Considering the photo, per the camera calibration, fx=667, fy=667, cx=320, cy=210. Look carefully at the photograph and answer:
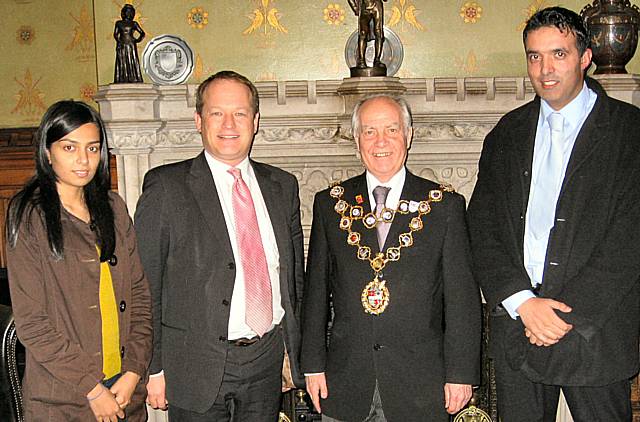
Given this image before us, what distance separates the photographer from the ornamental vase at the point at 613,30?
2.68 metres

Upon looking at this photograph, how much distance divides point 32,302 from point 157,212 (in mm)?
423

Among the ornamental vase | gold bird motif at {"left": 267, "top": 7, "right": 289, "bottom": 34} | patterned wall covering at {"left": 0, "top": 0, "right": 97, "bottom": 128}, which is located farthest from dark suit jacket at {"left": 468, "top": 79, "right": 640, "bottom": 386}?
patterned wall covering at {"left": 0, "top": 0, "right": 97, "bottom": 128}

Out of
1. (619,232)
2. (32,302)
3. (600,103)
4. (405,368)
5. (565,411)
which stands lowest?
(565,411)

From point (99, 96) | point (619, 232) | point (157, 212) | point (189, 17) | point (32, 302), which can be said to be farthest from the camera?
point (189, 17)

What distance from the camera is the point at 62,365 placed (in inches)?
66.1

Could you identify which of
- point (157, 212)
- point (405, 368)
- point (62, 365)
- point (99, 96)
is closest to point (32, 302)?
point (62, 365)


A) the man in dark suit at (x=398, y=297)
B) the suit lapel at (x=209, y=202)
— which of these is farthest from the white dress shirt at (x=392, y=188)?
the suit lapel at (x=209, y=202)

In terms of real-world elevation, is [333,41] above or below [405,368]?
above

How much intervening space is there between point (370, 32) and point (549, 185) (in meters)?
1.21

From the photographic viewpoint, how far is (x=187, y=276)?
75.8 inches

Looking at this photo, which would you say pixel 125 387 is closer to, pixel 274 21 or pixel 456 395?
pixel 456 395

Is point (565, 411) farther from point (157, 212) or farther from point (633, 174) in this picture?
point (157, 212)

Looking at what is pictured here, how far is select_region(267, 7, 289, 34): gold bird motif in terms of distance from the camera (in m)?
3.20

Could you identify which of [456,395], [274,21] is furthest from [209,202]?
[274,21]
